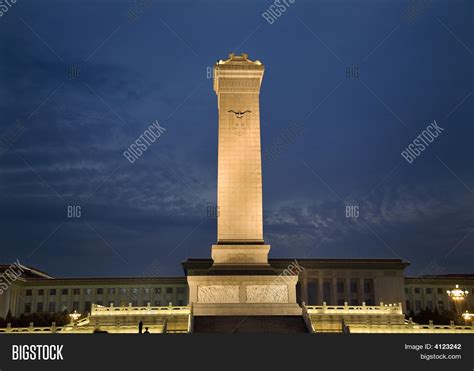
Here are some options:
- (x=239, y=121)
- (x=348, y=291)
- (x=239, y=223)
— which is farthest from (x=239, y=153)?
(x=348, y=291)

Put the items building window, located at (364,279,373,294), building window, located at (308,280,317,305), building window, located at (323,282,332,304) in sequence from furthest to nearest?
1. building window, located at (308,280,317,305)
2. building window, located at (323,282,332,304)
3. building window, located at (364,279,373,294)

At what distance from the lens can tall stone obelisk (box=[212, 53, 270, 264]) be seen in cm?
2322

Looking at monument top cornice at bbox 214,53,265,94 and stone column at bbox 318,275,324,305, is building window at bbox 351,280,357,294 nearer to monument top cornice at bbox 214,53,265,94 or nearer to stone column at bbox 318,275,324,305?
stone column at bbox 318,275,324,305

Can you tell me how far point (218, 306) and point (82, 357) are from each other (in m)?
11.7

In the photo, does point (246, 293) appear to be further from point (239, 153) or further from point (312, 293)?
point (312, 293)

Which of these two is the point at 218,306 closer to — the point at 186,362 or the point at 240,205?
the point at 240,205

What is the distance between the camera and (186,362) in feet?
34.1

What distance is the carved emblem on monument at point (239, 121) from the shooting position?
81.2 ft

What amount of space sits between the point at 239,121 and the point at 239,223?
15.8 feet

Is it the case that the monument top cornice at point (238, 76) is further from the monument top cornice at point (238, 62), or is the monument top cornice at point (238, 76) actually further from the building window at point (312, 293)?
the building window at point (312, 293)

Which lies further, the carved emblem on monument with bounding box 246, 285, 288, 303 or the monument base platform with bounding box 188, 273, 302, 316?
the carved emblem on monument with bounding box 246, 285, 288, 303

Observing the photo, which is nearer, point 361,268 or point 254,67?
point 254,67

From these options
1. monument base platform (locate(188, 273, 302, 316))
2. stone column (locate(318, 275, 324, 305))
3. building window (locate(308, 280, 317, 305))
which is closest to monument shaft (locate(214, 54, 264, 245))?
monument base platform (locate(188, 273, 302, 316))

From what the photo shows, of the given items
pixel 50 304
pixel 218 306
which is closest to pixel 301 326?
pixel 218 306
